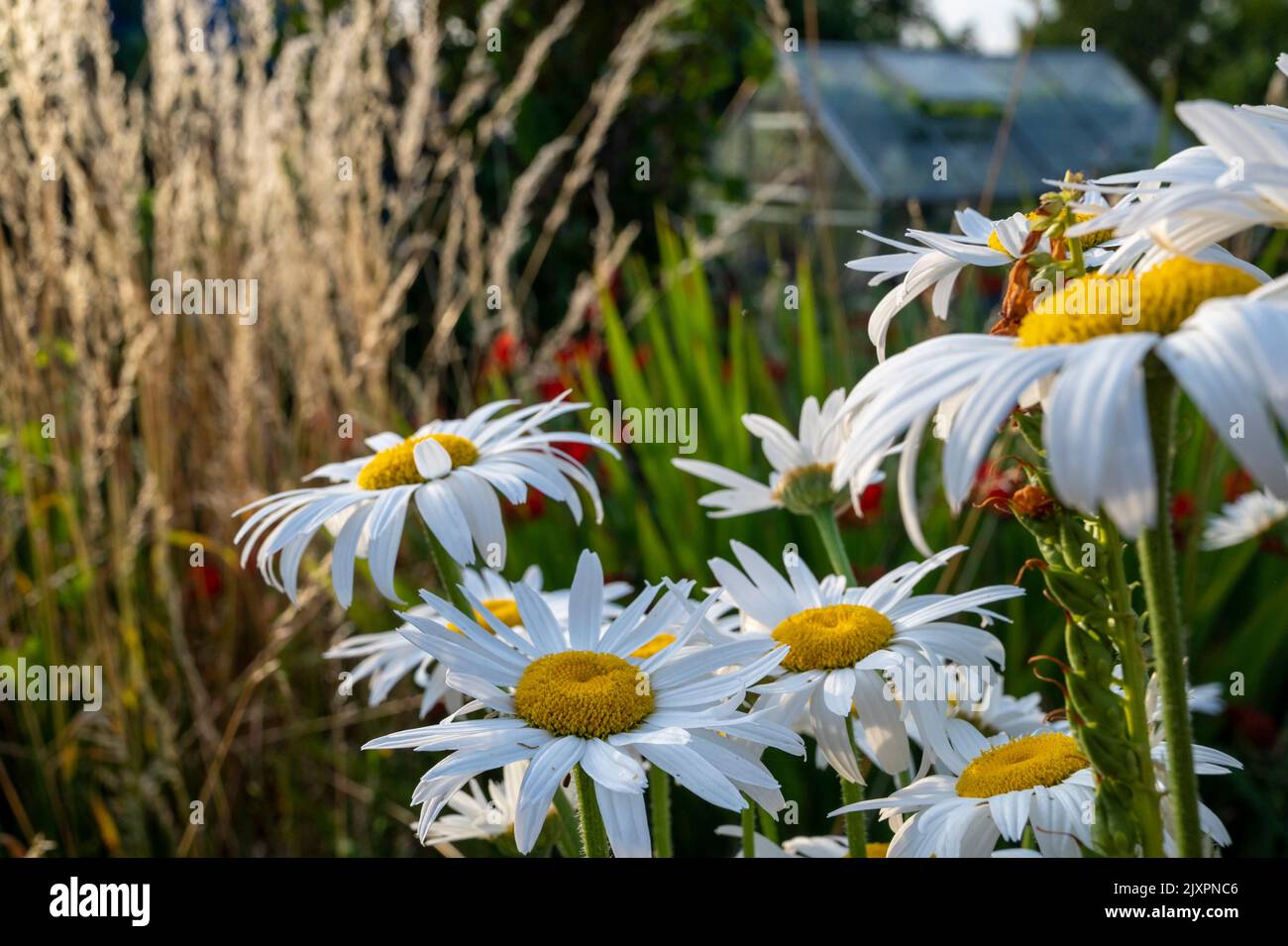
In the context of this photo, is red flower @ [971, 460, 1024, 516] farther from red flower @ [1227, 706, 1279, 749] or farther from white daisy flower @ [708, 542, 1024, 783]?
red flower @ [1227, 706, 1279, 749]

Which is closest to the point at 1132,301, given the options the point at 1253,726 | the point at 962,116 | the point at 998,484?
the point at 998,484

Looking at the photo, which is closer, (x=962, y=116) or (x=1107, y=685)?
(x=1107, y=685)

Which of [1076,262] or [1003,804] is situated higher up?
[1076,262]

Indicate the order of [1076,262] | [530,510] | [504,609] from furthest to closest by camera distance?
[530,510]
[504,609]
[1076,262]

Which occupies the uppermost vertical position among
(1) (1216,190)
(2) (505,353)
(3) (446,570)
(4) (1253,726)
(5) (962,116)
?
(5) (962,116)

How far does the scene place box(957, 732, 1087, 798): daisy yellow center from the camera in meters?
0.52

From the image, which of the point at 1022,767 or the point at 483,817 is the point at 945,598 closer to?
the point at 1022,767

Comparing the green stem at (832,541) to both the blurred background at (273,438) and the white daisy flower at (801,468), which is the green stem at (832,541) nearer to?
the white daisy flower at (801,468)

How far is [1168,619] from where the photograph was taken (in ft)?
1.33

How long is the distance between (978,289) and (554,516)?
1.38 metres

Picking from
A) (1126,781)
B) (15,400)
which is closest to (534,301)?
(15,400)

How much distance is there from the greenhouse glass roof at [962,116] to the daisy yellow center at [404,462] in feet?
16.1

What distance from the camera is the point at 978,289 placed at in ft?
8.88

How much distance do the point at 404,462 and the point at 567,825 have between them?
221 mm
